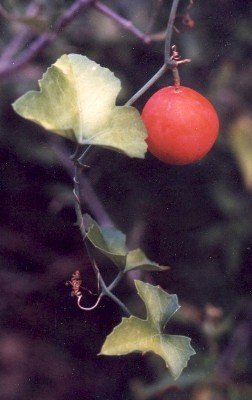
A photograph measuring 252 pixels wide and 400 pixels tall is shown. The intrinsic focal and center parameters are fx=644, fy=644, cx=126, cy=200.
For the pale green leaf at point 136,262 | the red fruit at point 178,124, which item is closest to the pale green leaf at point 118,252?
the pale green leaf at point 136,262

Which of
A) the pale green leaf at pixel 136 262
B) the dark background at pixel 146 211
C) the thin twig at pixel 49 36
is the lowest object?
the dark background at pixel 146 211

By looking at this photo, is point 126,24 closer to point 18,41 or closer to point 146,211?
point 18,41

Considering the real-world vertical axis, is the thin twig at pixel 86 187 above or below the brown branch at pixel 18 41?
below

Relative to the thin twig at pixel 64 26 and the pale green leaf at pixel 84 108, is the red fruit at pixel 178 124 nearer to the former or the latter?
the pale green leaf at pixel 84 108

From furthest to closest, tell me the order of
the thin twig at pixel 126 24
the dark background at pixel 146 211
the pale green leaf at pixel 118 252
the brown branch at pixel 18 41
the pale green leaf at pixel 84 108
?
1. the dark background at pixel 146 211
2. the brown branch at pixel 18 41
3. the thin twig at pixel 126 24
4. the pale green leaf at pixel 118 252
5. the pale green leaf at pixel 84 108

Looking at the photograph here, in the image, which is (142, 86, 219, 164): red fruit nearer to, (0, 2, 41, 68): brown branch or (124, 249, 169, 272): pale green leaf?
(124, 249, 169, 272): pale green leaf

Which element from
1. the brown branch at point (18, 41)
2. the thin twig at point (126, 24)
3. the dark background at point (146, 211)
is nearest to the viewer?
the thin twig at point (126, 24)

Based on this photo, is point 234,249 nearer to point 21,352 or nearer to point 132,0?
point 132,0

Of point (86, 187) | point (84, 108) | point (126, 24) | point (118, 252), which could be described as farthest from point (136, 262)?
point (86, 187)
